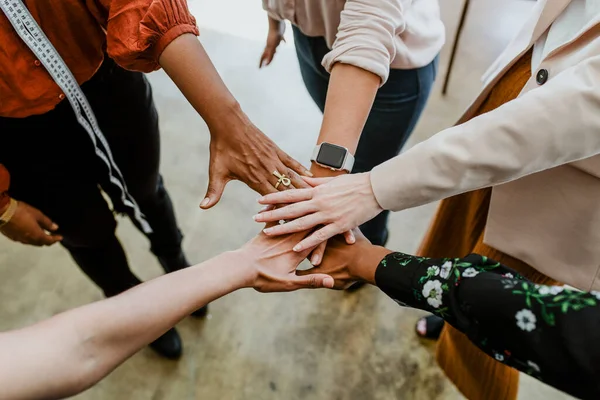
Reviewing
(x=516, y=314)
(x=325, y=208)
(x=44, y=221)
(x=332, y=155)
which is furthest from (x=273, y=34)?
(x=516, y=314)

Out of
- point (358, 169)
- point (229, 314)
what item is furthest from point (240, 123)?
point (229, 314)

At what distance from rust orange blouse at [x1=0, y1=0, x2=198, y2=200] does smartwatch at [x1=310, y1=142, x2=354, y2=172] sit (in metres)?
0.32

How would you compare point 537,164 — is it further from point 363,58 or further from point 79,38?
point 79,38

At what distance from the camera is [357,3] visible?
0.86 metres

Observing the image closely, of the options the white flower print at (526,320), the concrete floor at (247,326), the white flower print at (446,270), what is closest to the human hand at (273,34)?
the concrete floor at (247,326)

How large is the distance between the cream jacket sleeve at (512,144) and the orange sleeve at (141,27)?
1.39 feet

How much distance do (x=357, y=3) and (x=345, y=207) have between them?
0.38 m

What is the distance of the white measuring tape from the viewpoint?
0.66m

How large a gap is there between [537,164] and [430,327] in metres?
0.85

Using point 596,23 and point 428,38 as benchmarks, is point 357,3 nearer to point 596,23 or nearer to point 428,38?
point 428,38

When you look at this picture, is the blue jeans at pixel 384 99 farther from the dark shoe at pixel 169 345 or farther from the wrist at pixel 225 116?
the dark shoe at pixel 169 345

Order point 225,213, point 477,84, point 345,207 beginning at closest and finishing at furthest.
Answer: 1. point 345,207
2. point 225,213
3. point 477,84

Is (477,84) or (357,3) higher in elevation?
(357,3)

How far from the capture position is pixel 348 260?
0.86 metres
